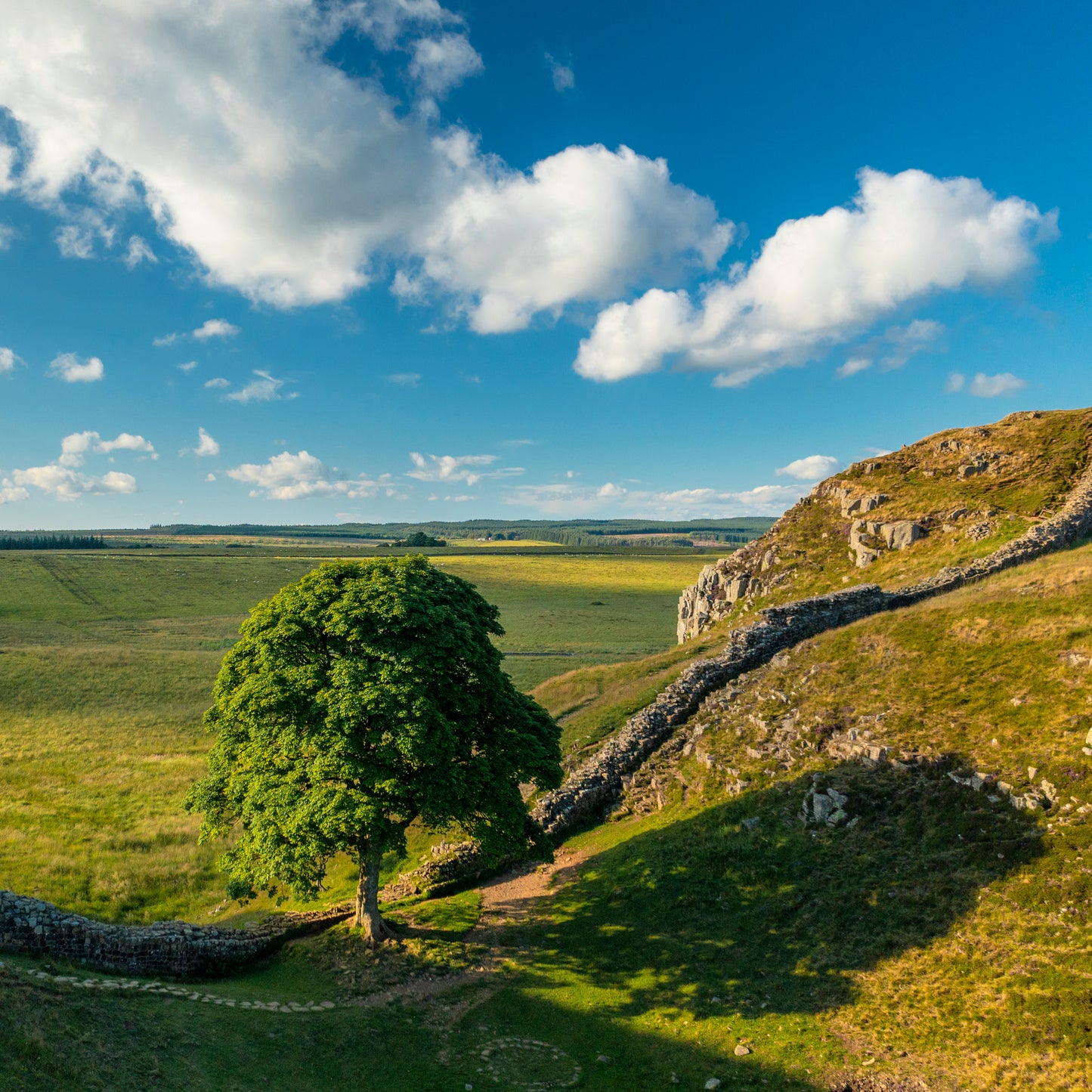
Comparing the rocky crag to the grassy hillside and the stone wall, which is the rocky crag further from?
the stone wall

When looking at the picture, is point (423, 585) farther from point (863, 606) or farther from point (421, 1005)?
point (863, 606)

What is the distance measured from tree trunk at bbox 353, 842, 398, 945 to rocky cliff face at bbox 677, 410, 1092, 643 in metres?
40.7

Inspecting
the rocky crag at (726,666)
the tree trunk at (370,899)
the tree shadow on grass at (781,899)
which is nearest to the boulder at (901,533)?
the rocky crag at (726,666)

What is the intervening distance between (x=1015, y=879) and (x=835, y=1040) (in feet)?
23.3

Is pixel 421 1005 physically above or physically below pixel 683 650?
below

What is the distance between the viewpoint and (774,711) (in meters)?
29.1

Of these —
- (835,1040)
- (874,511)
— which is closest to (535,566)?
(874,511)

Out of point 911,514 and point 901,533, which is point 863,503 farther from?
point 901,533

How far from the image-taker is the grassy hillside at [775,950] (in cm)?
1412

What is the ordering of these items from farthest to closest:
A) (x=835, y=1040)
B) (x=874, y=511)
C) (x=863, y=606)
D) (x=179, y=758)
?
1. (x=874, y=511)
2. (x=179, y=758)
3. (x=863, y=606)
4. (x=835, y=1040)

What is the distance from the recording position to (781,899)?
20359 millimetres

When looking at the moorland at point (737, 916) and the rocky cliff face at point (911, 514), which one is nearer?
the moorland at point (737, 916)

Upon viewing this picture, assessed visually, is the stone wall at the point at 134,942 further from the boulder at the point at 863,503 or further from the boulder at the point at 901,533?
the boulder at the point at 863,503

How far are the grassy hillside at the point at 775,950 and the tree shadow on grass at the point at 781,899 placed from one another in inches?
3.1
